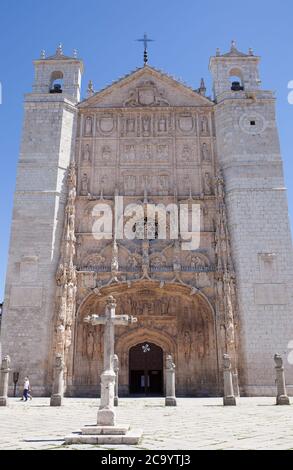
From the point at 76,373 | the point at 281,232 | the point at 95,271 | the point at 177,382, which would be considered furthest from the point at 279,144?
the point at 76,373

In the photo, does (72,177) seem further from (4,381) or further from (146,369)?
(4,381)

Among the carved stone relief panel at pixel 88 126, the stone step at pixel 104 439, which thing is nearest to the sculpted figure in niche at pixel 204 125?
the carved stone relief panel at pixel 88 126

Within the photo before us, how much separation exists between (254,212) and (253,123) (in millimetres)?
5251

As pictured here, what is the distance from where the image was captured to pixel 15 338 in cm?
1925

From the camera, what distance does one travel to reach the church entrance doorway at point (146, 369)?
21.2 m

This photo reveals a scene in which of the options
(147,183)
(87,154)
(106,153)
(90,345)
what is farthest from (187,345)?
(87,154)

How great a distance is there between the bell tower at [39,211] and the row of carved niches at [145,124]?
3.51 ft

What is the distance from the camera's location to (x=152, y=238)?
21922mm

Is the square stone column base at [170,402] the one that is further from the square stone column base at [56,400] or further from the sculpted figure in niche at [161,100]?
the sculpted figure in niche at [161,100]

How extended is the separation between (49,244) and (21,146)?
228 inches

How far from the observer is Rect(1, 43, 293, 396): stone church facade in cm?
1944

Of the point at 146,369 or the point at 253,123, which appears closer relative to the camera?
the point at 146,369

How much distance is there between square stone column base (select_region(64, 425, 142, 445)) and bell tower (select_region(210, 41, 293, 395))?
13.6 metres
